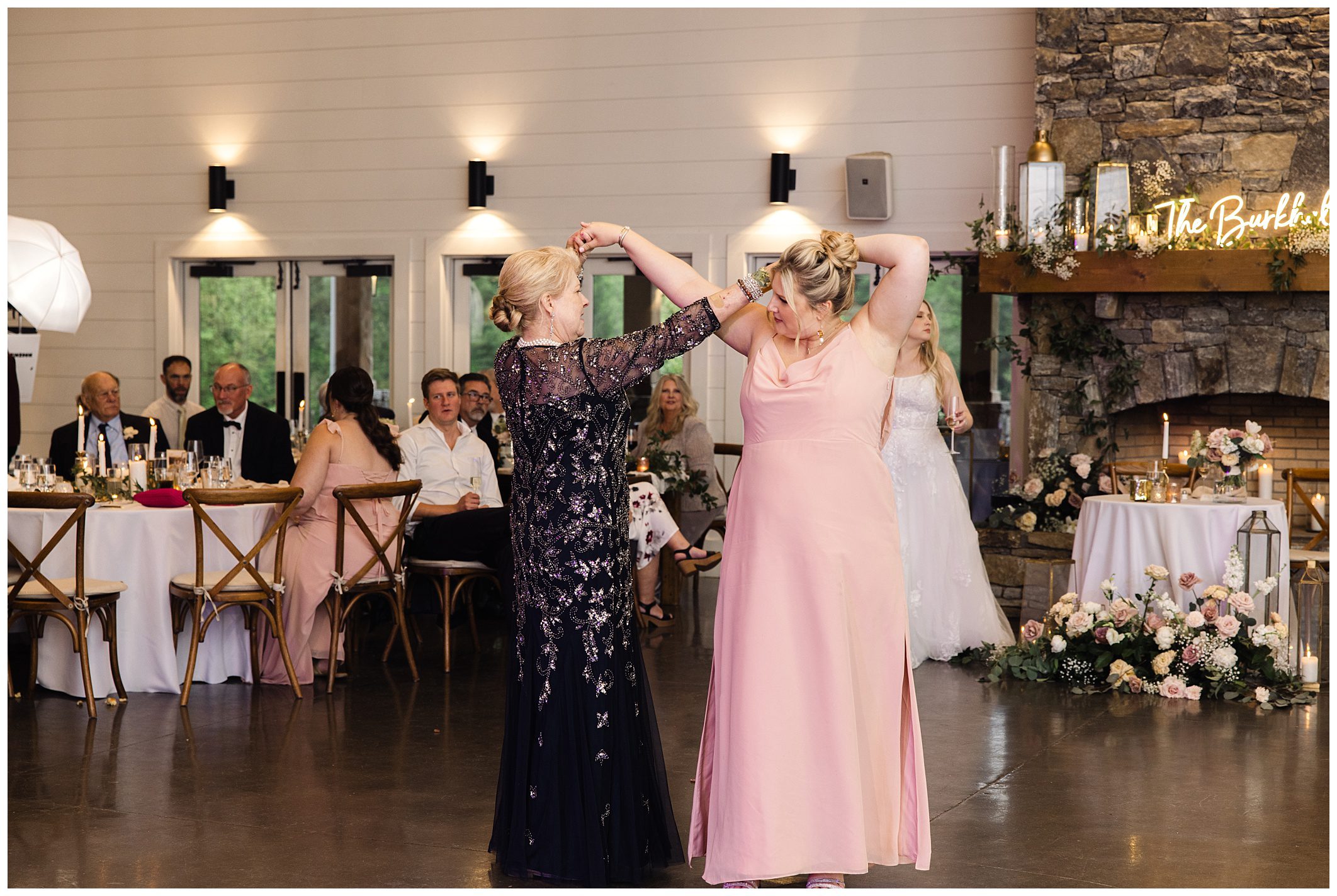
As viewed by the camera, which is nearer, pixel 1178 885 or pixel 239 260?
pixel 1178 885

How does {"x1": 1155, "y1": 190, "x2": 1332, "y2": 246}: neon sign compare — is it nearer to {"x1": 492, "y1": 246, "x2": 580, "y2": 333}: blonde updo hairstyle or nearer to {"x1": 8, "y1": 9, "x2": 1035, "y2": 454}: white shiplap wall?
{"x1": 8, "y1": 9, "x2": 1035, "y2": 454}: white shiplap wall

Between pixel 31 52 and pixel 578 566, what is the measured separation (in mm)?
9770

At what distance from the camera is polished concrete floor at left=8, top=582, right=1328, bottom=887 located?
3.53 m

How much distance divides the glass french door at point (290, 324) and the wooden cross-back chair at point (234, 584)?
485 centimetres

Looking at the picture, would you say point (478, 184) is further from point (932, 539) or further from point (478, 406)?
point (932, 539)

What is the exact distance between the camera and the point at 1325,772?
455 cm

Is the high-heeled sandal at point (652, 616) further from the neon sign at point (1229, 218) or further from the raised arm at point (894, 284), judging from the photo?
the raised arm at point (894, 284)

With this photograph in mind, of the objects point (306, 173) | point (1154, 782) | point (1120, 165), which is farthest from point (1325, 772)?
point (306, 173)

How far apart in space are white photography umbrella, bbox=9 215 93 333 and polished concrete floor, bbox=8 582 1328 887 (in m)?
1.45

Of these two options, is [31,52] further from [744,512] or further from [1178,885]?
[1178,885]

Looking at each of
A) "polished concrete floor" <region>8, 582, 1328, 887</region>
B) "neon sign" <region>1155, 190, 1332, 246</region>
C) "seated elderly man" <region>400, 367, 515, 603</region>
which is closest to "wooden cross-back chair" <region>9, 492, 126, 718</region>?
"polished concrete floor" <region>8, 582, 1328, 887</region>

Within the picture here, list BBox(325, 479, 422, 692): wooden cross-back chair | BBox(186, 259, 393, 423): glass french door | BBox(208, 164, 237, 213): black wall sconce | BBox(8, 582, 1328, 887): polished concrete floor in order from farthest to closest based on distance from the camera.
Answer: BBox(186, 259, 393, 423): glass french door → BBox(208, 164, 237, 213): black wall sconce → BBox(325, 479, 422, 692): wooden cross-back chair → BBox(8, 582, 1328, 887): polished concrete floor

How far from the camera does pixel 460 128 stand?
1007cm

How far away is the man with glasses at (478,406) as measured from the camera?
8.04m
